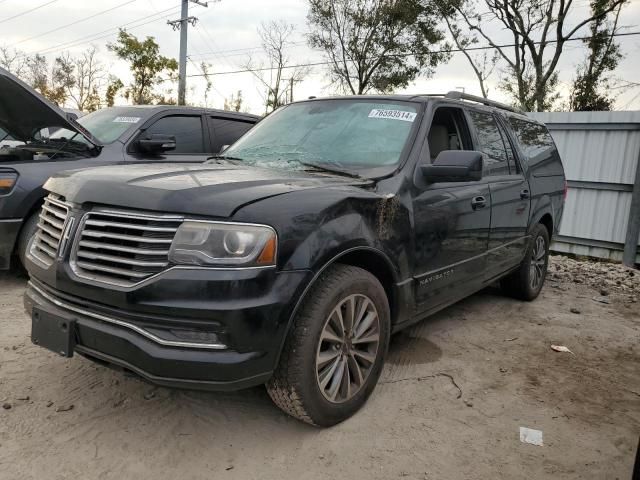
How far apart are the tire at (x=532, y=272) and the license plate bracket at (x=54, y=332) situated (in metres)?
4.17

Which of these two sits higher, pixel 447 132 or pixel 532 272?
pixel 447 132

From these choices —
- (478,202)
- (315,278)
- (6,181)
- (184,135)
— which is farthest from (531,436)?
(184,135)

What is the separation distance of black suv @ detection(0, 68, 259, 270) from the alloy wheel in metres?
3.26

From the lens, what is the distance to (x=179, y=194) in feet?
7.39

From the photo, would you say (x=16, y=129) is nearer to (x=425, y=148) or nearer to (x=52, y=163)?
(x=52, y=163)

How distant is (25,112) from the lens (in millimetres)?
4566

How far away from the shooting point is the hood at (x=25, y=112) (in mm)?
4188

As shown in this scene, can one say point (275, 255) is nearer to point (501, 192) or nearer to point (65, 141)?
point (501, 192)

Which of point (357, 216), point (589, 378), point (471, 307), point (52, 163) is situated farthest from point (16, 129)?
point (589, 378)

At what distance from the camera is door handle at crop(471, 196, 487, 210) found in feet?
12.3

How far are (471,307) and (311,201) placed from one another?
320 centimetres

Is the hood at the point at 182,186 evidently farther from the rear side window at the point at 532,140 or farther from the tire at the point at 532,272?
the tire at the point at 532,272

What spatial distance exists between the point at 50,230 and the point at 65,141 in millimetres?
2866

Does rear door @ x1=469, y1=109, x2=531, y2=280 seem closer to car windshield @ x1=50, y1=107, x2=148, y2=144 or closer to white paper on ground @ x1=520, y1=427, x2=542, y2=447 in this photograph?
white paper on ground @ x1=520, y1=427, x2=542, y2=447
